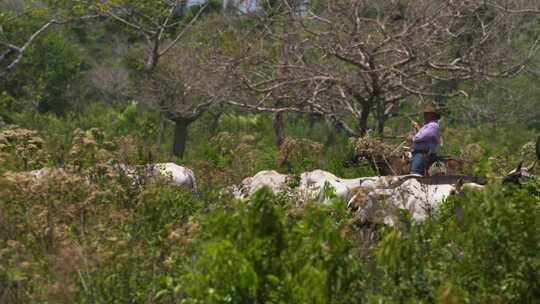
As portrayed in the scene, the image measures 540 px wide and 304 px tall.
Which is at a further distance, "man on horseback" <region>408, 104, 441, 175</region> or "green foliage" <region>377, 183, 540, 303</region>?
"man on horseback" <region>408, 104, 441, 175</region>

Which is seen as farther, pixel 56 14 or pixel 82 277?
pixel 56 14

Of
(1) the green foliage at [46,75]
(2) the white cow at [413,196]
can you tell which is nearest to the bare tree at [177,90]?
(2) the white cow at [413,196]

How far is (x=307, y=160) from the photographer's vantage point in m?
13.2

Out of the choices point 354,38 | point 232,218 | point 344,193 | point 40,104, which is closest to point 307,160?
point 344,193

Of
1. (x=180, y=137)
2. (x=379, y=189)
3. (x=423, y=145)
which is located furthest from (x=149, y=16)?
(x=379, y=189)

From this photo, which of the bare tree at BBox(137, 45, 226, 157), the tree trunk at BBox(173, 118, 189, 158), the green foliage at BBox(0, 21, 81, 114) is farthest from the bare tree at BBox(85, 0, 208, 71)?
the green foliage at BBox(0, 21, 81, 114)

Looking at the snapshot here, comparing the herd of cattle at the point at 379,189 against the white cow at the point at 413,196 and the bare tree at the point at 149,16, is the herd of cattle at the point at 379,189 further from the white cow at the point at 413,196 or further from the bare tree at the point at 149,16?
the bare tree at the point at 149,16

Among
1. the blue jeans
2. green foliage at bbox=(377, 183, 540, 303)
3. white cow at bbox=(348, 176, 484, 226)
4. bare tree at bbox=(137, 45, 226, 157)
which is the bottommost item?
green foliage at bbox=(377, 183, 540, 303)

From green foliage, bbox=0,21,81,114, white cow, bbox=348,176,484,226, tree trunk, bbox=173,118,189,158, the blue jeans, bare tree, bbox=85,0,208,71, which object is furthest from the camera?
green foliage, bbox=0,21,81,114

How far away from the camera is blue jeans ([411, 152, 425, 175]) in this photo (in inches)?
475

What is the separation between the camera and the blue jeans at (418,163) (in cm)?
1205

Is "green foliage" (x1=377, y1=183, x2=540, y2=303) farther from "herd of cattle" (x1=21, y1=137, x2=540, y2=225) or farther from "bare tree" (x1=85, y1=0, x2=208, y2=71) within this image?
"bare tree" (x1=85, y1=0, x2=208, y2=71)

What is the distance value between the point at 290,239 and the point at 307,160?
7695 millimetres

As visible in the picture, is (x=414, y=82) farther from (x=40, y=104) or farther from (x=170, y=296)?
(x=40, y=104)
